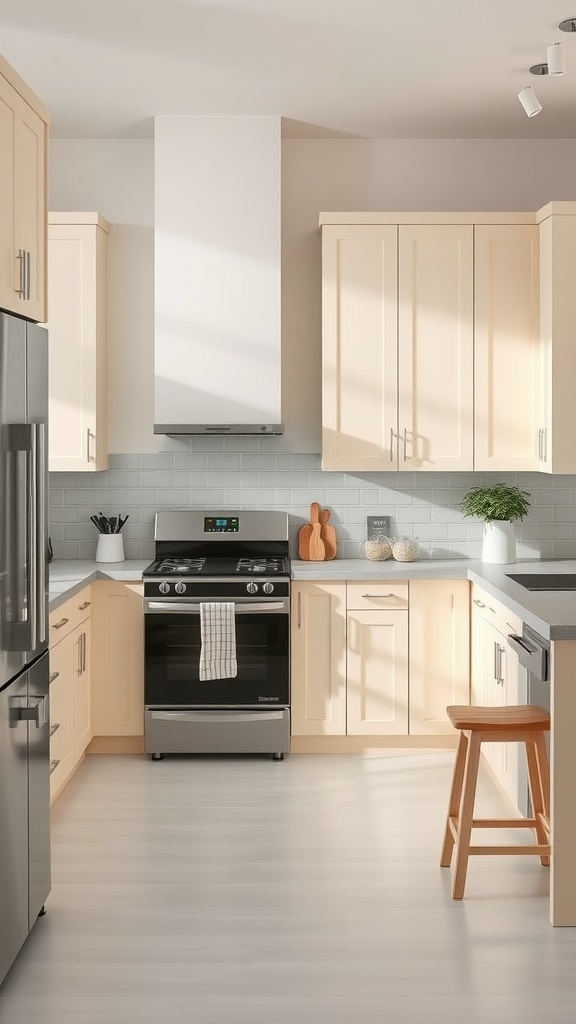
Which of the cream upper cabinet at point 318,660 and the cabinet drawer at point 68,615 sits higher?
the cabinet drawer at point 68,615

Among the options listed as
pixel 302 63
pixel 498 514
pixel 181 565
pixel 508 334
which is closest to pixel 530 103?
pixel 302 63

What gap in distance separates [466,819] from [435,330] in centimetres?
253

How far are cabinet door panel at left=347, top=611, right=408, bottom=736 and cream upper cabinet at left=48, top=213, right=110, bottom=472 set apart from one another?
1558mm

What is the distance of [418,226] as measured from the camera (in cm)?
499

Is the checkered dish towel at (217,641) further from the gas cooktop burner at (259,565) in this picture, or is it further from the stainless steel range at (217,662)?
the gas cooktop burner at (259,565)

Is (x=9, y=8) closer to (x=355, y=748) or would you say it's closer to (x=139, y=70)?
(x=139, y=70)

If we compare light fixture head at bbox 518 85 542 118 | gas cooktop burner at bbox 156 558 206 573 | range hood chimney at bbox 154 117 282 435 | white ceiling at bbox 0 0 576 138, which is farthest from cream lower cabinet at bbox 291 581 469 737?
white ceiling at bbox 0 0 576 138

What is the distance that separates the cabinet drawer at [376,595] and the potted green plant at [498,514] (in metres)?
0.55

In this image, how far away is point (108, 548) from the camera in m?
5.19

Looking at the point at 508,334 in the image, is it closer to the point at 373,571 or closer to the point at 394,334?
the point at 394,334

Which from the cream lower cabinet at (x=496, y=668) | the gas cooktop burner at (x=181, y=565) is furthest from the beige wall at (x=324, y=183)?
the cream lower cabinet at (x=496, y=668)

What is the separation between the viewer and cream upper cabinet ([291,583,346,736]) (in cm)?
490

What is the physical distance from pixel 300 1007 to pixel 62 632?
6.69ft

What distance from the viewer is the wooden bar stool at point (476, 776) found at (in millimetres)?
3355
